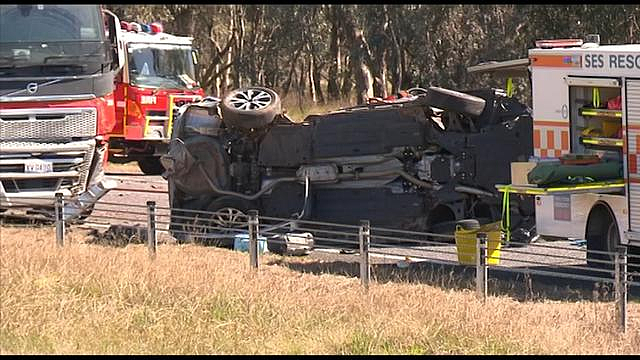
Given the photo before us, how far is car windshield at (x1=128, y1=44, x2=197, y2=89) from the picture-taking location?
1067 inches

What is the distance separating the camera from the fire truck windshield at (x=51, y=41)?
18.6 m

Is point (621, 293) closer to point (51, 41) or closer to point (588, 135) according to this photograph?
point (588, 135)

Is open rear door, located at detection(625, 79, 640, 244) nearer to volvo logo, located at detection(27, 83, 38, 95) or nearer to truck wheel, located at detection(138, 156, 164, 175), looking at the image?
volvo logo, located at detection(27, 83, 38, 95)

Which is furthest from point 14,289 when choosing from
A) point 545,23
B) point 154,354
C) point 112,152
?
point 545,23

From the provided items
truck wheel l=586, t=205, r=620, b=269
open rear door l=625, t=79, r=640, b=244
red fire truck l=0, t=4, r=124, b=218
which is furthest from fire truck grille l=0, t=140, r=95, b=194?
open rear door l=625, t=79, r=640, b=244

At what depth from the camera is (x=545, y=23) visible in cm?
3556

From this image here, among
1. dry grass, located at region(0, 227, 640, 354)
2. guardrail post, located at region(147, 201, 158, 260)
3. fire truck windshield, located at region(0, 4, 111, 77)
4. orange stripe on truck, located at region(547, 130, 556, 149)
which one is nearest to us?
dry grass, located at region(0, 227, 640, 354)

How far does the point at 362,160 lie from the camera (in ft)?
55.7

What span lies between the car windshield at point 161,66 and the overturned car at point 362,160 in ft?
31.1

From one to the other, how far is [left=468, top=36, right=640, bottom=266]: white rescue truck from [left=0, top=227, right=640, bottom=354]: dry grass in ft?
5.22

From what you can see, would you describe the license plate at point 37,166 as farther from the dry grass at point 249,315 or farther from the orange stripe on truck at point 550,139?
the orange stripe on truck at point 550,139

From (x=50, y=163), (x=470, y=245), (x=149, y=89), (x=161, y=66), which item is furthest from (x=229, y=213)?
(x=161, y=66)

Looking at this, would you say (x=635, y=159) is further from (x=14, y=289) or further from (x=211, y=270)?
(x=14, y=289)

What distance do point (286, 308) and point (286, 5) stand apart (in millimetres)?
38012
